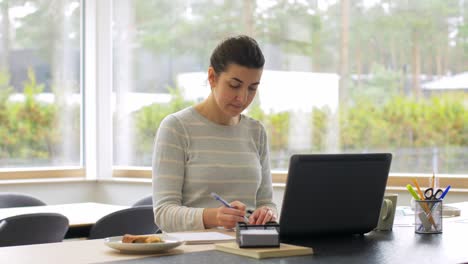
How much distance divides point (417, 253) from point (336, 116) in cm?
380

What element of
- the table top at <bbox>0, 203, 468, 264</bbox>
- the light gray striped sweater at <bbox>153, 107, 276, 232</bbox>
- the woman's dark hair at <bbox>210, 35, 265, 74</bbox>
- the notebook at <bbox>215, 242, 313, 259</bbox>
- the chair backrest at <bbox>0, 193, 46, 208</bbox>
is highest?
the woman's dark hair at <bbox>210, 35, 265, 74</bbox>

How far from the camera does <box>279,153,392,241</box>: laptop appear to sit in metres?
2.17

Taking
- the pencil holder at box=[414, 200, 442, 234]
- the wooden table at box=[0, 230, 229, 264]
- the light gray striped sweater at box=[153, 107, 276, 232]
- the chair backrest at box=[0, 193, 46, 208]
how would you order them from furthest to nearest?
the chair backrest at box=[0, 193, 46, 208] < the light gray striped sweater at box=[153, 107, 276, 232] < the pencil holder at box=[414, 200, 442, 234] < the wooden table at box=[0, 230, 229, 264]

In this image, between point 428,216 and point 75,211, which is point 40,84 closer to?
point 75,211

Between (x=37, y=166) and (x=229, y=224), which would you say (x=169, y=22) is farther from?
(x=229, y=224)

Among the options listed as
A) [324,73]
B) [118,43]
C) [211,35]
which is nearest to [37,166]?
[118,43]

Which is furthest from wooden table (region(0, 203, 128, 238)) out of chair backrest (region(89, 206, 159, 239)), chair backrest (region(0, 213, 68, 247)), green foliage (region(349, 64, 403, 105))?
green foliage (region(349, 64, 403, 105))

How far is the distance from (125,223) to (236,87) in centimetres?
156

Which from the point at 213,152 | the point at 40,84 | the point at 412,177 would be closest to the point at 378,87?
the point at 412,177

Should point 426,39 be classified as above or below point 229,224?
above

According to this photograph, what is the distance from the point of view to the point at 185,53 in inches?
252

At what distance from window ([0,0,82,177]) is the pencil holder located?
4.47m

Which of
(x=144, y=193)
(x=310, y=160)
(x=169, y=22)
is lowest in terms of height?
(x=144, y=193)

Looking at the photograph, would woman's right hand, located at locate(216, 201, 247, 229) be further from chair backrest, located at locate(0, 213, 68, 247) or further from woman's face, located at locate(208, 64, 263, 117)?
chair backrest, located at locate(0, 213, 68, 247)
